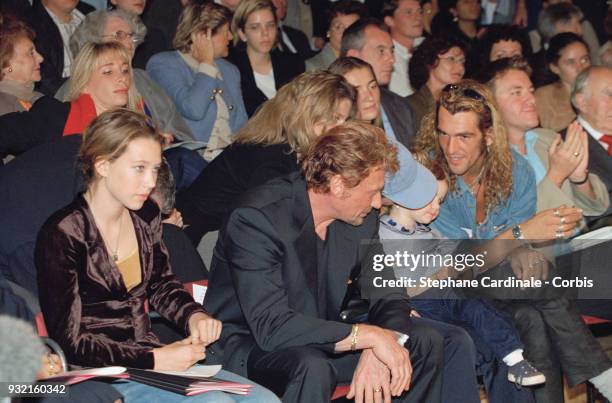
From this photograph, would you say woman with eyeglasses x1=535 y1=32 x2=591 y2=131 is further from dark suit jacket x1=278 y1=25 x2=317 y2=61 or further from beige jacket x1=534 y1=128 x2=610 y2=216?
dark suit jacket x1=278 y1=25 x2=317 y2=61

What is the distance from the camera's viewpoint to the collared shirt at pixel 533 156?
5.17 meters

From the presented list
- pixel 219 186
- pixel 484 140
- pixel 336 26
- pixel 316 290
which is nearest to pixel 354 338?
pixel 316 290

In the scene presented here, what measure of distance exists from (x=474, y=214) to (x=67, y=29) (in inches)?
110

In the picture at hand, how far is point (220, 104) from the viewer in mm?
5902

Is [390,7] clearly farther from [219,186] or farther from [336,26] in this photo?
[219,186]

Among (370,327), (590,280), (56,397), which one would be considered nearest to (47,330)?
(56,397)

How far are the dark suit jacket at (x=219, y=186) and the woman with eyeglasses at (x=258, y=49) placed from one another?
1795mm

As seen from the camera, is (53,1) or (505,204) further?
(53,1)

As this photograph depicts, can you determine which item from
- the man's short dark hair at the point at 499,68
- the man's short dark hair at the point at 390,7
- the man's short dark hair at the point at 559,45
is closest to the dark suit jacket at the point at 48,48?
the man's short dark hair at the point at 499,68

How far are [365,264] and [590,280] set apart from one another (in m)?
1.25

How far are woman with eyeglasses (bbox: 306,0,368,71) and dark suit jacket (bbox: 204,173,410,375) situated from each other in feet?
10.4

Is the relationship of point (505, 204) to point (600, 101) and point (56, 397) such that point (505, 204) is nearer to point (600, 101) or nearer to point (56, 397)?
point (600, 101)

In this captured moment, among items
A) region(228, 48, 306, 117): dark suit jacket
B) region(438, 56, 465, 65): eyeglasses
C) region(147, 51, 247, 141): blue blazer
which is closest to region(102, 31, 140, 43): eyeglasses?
region(147, 51, 247, 141): blue blazer

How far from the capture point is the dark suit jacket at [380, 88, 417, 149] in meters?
5.52
